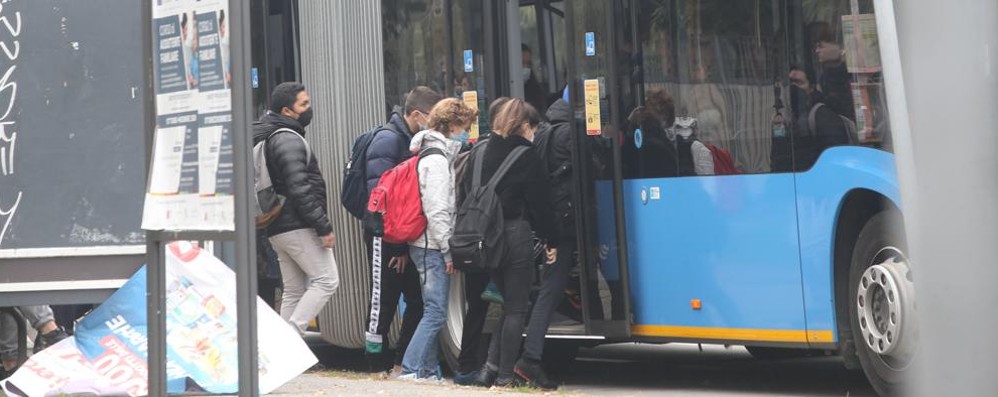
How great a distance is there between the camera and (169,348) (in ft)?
19.4

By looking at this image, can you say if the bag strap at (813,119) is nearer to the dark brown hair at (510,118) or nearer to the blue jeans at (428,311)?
the dark brown hair at (510,118)

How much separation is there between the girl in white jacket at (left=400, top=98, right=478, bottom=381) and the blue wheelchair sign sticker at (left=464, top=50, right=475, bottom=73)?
659mm

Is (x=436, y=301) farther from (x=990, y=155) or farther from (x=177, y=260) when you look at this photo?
(x=990, y=155)

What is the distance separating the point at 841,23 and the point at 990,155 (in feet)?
20.9

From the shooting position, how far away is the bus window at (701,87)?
8.06m

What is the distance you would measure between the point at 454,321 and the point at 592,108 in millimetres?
1759

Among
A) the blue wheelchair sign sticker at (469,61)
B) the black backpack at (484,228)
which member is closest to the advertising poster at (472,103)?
the blue wheelchair sign sticker at (469,61)

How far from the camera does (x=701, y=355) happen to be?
1134 centimetres

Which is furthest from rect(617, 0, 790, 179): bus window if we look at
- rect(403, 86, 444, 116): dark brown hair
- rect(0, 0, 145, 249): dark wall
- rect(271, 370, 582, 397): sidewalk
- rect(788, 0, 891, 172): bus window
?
rect(0, 0, 145, 249): dark wall

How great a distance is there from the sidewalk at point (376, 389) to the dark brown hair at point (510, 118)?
1.45m

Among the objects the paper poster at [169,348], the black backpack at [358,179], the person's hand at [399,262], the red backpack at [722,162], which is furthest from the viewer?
the black backpack at [358,179]

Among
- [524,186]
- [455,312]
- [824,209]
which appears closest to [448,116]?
[524,186]

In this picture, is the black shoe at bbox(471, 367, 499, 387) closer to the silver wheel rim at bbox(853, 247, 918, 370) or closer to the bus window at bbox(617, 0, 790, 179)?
the bus window at bbox(617, 0, 790, 179)

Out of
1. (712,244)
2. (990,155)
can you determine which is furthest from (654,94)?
(990,155)
